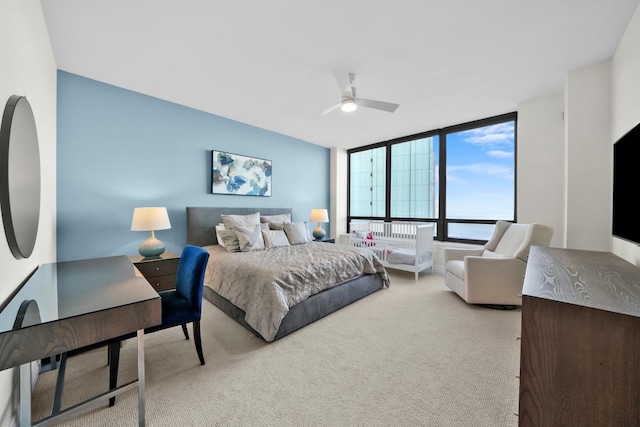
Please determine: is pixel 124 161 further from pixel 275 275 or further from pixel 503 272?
pixel 503 272

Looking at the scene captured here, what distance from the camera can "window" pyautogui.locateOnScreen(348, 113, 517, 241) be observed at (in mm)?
3910

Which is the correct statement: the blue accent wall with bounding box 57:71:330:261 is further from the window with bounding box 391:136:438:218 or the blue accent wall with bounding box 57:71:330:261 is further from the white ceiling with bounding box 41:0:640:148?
the window with bounding box 391:136:438:218

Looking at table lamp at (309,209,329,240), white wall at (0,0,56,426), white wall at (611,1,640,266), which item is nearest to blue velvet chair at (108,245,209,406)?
white wall at (0,0,56,426)

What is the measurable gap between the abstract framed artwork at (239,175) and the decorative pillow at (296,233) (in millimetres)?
843

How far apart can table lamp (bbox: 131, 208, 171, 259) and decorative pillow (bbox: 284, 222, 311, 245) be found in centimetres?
171

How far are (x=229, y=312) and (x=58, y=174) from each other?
89.8 inches

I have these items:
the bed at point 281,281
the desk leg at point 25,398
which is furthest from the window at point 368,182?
the desk leg at point 25,398

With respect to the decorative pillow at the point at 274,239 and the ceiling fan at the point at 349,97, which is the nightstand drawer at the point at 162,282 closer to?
the decorative pillow at the point at 274,239

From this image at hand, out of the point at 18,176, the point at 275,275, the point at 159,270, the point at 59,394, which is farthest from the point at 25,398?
the point at 159,270

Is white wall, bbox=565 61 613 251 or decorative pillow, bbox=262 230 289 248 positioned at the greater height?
white wall, bbox=565 61 613 251

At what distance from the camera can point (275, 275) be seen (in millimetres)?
2260

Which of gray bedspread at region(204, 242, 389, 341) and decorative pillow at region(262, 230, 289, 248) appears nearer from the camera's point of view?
gray bedspread at region(204, 242, 389, 341)

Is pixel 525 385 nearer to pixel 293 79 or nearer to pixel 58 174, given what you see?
pixel 293 79

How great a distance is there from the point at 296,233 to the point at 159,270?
192 cm
